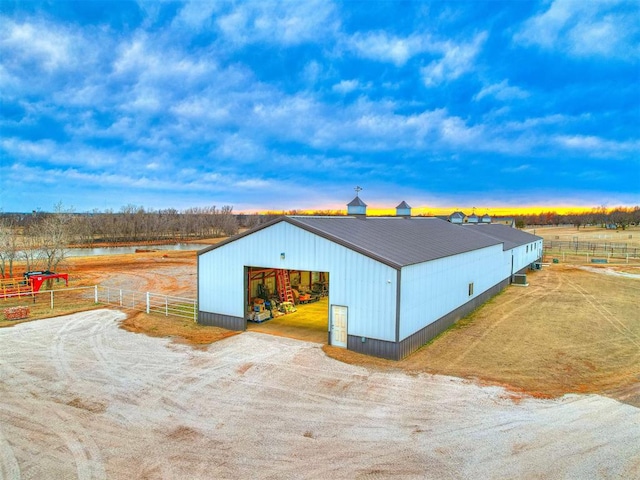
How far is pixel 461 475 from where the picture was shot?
763 cm

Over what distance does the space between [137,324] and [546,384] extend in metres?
17.2

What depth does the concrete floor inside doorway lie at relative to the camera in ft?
55.9

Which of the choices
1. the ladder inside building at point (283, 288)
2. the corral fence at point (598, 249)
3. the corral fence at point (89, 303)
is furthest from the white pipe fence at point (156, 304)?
the corral fence at point (598, 249)

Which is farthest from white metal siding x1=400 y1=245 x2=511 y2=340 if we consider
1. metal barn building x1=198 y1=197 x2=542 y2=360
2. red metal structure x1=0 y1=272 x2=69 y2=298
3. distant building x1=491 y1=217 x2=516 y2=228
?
distant building x1=491 y1=217 x2=516 y2=228

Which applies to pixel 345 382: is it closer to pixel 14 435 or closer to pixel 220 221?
pixel 14 435

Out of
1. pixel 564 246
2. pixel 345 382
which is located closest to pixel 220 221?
pixel 564 246

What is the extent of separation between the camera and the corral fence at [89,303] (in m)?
21.2

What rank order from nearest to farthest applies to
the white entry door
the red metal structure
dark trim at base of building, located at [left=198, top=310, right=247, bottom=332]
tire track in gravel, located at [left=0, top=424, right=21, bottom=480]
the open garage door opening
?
tire track in gravel, located at [left=0, top=424, right=21, bottom=480], the white entry door, dark trim at base of building, located at [left=198, top=310, right=247, bottom=332], the open garage door opening, the red metal structure

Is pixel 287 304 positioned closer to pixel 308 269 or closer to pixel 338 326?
pixel 308 269

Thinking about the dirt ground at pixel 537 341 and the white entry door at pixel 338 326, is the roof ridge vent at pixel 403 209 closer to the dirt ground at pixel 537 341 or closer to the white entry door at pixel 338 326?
the dirt ground at pixel 537 341

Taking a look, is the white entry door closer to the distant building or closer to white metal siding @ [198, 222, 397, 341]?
white metal siding @ [198, 222, 397, 341]

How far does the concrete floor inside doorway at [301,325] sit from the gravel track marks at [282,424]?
289 centimetres

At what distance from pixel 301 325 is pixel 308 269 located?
13.6 feet

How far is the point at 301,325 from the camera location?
18.9 meters
